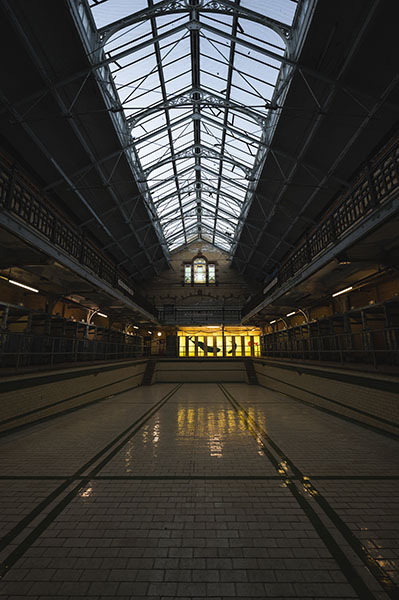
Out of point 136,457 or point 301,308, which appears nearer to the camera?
point 136,457

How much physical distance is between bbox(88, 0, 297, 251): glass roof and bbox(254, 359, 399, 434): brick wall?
10345 mm

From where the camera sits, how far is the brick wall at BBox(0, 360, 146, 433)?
18.2 feet

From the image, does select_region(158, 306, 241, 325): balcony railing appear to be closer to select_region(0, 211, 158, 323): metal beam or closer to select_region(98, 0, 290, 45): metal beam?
select_region(0, 211, 158, 323): metal beam

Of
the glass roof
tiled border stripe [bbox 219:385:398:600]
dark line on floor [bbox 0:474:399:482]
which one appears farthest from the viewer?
the glass roof

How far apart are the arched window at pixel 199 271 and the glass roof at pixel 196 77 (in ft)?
36.0

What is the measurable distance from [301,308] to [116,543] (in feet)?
48.1

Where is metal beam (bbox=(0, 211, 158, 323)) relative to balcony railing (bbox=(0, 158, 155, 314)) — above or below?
below

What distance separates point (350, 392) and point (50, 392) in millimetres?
7882

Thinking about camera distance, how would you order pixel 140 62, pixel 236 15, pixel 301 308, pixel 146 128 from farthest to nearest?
pixel 301 308
pixel 146 128
pixel 140 62
pixel 236 15

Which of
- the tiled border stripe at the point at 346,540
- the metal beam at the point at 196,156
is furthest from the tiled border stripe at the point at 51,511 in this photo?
the metal beam at the point at 196,156

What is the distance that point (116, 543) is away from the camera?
234 cm

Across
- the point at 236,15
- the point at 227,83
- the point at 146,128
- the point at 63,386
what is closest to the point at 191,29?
the point at 236,15

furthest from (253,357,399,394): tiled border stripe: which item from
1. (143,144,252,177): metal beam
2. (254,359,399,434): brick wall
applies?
(143,144,252,177): metal beam

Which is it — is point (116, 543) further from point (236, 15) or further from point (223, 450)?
point (236, 15)
